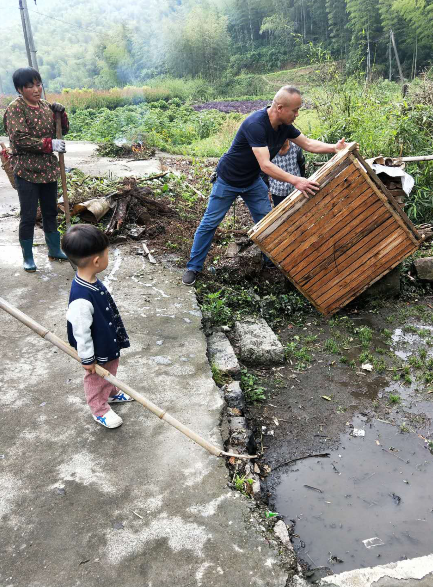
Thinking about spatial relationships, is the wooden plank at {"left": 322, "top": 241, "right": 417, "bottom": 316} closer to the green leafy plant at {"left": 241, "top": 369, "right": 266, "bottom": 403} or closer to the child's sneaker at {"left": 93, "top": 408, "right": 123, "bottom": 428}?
the green leafy plant at {"left": 241, "top": 369, "right": 266, "bottom": 403}

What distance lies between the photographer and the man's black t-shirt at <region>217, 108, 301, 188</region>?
3916 mm

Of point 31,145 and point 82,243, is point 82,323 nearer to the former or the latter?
point 82,243

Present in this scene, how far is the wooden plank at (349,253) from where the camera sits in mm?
4070

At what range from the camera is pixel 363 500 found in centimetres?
251

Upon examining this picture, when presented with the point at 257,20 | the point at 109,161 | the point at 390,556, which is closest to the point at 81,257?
the point at 390,556

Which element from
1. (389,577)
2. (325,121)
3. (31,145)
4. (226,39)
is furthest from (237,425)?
(226,39)

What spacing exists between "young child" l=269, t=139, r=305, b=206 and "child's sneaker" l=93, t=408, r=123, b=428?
11.1ft

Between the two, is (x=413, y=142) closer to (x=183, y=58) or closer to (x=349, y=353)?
(x=349, y=353)

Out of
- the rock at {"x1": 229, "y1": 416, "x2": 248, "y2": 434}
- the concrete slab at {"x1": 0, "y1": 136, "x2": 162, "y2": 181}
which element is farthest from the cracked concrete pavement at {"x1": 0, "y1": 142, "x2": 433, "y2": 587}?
the concrete slab at {"x1": 0, "y1": 136, "x2": 162, "y2": 181}

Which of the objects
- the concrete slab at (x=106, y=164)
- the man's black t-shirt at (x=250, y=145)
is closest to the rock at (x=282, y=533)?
Answer: the man's black t-shirt at (x=250, y=145)

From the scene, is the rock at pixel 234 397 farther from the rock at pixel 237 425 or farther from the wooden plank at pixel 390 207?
the wooden plank at pixel 390 207

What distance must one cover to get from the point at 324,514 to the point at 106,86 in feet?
144

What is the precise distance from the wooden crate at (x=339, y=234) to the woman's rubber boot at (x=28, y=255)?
236 centimetres

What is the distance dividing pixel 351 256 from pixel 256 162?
1235 mm
